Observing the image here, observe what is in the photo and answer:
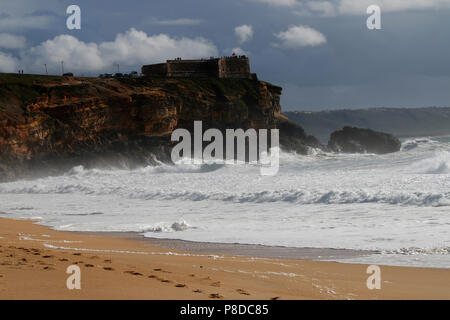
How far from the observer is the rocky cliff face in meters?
41.1

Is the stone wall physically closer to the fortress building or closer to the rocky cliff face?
the fortress building

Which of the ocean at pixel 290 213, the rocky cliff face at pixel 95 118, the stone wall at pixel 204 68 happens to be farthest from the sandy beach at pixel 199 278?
the stone wall at pixel 204 68

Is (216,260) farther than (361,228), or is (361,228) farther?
(361,228)

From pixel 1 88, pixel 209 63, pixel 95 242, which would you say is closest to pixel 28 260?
pixel 95 242

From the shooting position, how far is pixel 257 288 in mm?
6418

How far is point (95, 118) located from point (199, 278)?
4048cm

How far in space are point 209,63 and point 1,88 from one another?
83.5ft

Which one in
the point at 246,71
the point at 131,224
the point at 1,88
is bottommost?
the point at 131,224

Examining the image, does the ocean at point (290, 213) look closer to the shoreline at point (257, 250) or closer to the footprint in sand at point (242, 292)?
the shoreline at point (257, 250)

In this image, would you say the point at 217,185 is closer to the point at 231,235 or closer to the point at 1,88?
the point at 231,235

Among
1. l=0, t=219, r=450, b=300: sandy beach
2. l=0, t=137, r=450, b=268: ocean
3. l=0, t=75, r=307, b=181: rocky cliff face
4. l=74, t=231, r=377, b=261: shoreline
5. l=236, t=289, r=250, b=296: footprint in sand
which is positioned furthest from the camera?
l=0, t=75, r=307, b=181: rocky cliff face

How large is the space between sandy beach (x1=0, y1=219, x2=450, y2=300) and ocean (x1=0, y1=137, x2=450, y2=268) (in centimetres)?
130

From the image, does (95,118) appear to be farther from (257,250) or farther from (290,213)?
(257,250)

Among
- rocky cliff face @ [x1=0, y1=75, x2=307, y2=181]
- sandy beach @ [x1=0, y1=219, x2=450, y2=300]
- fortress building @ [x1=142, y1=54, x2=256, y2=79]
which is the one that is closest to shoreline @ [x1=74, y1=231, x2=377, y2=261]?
sandy beach @ [x1=0, y1=219, x2=450, y2=300]
